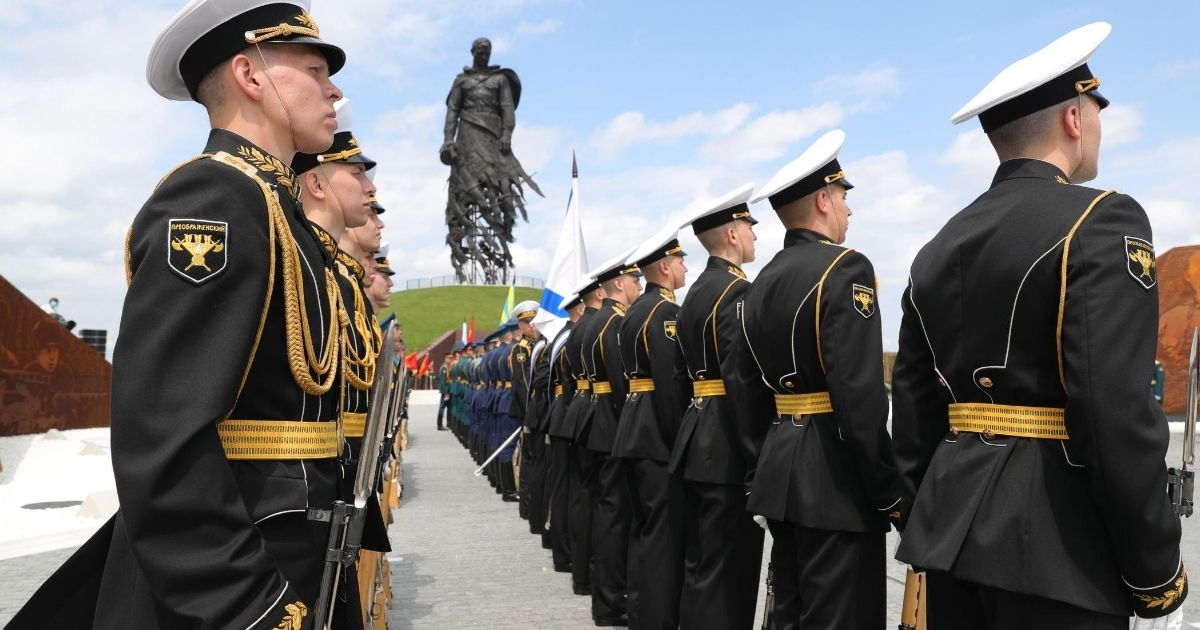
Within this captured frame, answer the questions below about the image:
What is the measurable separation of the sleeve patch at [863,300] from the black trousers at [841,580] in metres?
0.83

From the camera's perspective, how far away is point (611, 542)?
616cm

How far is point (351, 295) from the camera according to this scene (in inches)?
118

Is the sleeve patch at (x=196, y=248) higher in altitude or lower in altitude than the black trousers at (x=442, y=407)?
higher

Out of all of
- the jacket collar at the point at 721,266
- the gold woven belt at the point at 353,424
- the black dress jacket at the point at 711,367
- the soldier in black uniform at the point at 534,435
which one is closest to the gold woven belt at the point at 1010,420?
the gold woven belt at the point at 353,424

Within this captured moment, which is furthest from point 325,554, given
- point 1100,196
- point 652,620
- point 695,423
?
point 652,620

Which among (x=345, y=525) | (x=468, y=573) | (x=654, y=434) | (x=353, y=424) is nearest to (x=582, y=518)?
(x=468, y=573)

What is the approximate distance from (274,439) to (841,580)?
2315 millimetres

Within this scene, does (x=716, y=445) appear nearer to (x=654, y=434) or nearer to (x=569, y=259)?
(x=654, y=434)

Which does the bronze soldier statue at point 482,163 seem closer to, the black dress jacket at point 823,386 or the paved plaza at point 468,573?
the paved plaza at point 468,573

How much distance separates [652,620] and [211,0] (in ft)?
13.4

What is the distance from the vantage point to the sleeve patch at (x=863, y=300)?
3746 millimetres

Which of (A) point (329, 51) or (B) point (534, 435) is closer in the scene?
(A) point (329, 51)

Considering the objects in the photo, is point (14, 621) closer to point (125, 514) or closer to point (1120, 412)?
point (125, 514)

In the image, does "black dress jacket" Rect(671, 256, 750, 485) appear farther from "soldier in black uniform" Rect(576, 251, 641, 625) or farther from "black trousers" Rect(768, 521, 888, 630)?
"soldier in black uniform" Rect(576, 251, 641, 625)
